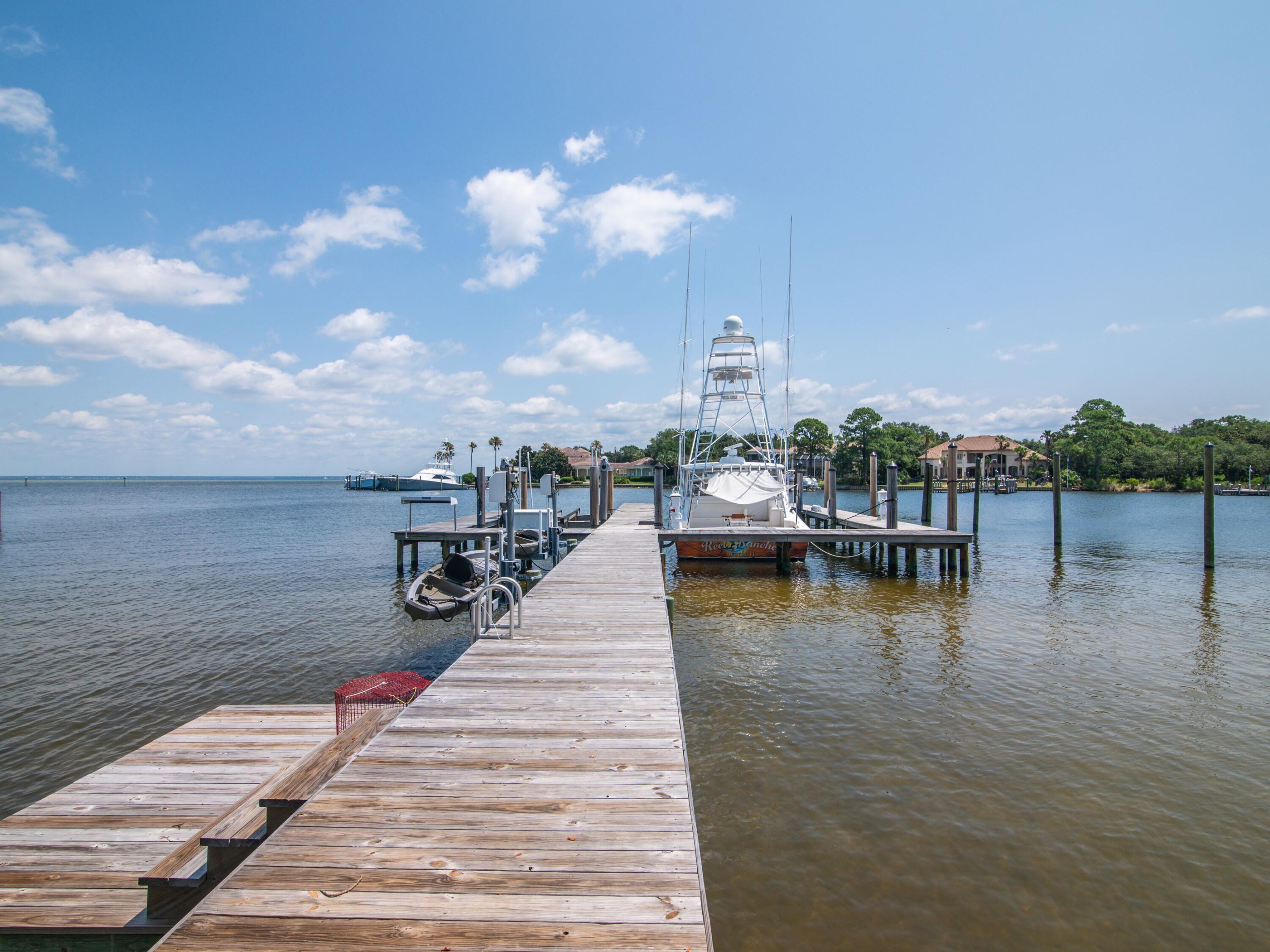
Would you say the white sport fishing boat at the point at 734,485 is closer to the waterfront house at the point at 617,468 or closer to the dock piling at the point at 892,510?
the dock piling at the point at 892,510

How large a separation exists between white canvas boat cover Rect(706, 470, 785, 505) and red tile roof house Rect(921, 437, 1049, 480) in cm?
8305

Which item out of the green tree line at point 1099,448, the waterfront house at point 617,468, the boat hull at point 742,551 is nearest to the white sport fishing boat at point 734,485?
the boat hull at point 742,551

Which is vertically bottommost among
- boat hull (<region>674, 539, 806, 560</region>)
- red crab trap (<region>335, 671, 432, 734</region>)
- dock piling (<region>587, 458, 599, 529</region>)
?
red crab trap (<region>335, 671, 432, 734</region>)

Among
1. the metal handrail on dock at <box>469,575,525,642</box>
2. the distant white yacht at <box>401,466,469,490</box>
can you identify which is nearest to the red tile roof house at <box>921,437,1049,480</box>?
the distant white yacht at <box>401,466,469,490</box>

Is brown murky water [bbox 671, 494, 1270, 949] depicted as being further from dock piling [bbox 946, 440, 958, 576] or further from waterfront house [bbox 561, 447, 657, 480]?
waterfront house [bbox 561, 447, 657, 480]

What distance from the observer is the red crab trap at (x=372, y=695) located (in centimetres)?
665

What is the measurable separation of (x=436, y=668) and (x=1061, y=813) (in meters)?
9.14

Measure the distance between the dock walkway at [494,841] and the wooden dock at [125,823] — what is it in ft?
5.93

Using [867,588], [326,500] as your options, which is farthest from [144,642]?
[326,500]

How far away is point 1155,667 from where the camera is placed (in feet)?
32.6

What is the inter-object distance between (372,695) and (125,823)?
225 centimetres

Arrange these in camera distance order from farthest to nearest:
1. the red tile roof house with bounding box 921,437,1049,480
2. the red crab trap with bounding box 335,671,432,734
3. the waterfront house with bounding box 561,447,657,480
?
the waterfront house with bounding box 561,447,657,480
the red tile roof house with bounding box 921,437,1049,480
the red crab trap with bounding box 335,671,432,734

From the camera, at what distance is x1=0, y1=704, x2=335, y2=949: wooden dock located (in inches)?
159

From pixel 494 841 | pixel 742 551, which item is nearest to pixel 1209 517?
pixel 742 551
